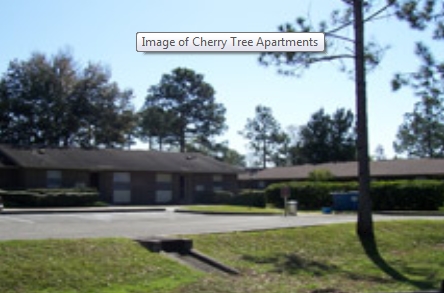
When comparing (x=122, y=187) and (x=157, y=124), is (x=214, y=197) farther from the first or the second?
(x=157, y=124)

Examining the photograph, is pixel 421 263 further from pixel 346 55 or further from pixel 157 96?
pixel 157 96

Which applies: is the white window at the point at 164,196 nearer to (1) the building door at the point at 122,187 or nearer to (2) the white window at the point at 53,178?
(1) the building door at the point at 122,187

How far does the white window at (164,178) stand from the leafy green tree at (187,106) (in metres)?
36.5

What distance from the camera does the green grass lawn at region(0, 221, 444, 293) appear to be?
35.4 ft

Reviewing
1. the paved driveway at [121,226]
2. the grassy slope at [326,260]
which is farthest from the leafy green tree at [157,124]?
the grassy slope at [326,260]

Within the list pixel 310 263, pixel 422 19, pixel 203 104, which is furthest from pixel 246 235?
pixel 203 104

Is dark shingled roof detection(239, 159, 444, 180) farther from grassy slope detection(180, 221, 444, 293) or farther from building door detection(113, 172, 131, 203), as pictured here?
grassy slope detection(180, 221, 444, 293)

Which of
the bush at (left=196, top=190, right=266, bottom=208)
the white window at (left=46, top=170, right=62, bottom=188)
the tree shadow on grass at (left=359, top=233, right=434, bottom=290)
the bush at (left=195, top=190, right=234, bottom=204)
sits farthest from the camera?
the bush at (left=195, top=190, right=234, bottom=204)

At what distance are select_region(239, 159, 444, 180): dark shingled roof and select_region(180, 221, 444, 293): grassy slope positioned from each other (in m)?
29.2

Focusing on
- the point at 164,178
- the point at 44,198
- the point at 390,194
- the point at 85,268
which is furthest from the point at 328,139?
the point at 85,268

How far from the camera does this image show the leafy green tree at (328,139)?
85.6 m

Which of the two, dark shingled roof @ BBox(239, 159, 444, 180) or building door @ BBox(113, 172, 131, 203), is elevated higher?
dark shingled roof @ BBox(239, 159, 444, 180)

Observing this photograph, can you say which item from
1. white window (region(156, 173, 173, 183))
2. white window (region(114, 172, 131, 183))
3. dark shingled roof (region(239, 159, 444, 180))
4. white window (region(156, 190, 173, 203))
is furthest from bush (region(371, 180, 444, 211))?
white window (region(114, 172, 131, 183))

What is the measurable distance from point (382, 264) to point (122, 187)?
3135 cm
